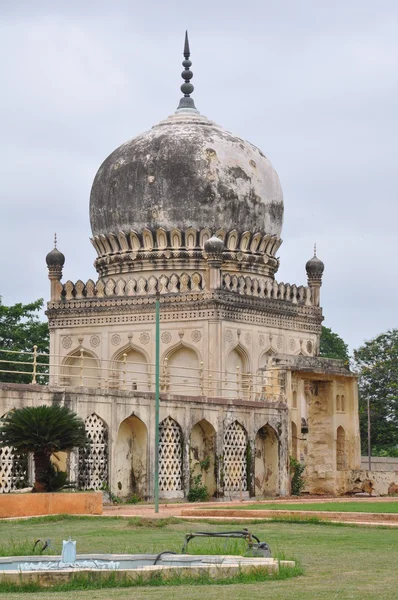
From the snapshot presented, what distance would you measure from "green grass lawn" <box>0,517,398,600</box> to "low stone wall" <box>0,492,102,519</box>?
37.4 inches

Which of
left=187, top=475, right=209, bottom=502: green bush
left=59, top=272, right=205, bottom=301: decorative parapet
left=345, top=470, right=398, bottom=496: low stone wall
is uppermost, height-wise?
left=59, top=272, right=205, bottom=301: decorative parapet

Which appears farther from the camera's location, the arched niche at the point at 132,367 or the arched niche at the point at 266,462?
the arched niche at the point at 132,367

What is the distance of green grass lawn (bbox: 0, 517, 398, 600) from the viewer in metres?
10.8

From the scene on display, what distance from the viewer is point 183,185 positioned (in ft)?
115

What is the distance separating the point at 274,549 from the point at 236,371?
63.5 feet

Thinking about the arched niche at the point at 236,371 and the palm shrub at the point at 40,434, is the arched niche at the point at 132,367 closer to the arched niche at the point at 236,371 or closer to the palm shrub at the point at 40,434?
the arched niche at the point at 236,371

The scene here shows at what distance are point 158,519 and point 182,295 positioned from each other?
15396 mm

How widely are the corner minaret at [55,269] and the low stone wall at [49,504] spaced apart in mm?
14795

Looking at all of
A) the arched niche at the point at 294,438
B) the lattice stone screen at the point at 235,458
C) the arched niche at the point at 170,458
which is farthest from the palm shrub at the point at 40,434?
the arched niche at the point at 294,438

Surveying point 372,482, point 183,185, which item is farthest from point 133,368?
point 372,482

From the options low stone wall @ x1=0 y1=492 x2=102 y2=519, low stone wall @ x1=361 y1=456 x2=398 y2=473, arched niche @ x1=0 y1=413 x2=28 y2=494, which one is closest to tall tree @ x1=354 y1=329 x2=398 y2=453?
low stone wall @ x1=361 y1=456 x2=398 y2=473

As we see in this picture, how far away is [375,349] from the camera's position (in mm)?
52875

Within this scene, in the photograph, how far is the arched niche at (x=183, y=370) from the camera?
33062 millimetres

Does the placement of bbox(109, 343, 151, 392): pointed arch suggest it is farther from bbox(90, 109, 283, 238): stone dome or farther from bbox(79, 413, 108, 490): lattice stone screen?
bbox(79, 413, 108, 490): lattice stone screen
